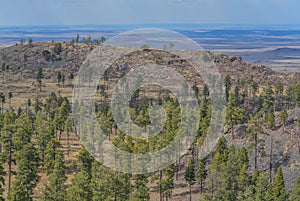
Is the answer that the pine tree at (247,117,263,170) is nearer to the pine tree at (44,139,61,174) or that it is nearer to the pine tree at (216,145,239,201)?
the pine tree at (216,145,239,201)

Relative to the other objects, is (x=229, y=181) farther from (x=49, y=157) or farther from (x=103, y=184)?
(x=49, y=157)

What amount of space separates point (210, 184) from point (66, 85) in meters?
124

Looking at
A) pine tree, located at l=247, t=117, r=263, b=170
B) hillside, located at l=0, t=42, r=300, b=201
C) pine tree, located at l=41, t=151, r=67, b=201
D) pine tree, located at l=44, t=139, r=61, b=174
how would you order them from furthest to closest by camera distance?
pine tree, located at l=247, t=117, r=263, b=170, hillside, located at l=0, t=42, r=300, b=201, pine tree, located at l=44, t=139, r=61, b=174, pine tree, located at l=41, t=151, r=67, b=201

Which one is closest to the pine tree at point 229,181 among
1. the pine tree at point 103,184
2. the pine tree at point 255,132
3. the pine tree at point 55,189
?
the pine tree at point 103,184

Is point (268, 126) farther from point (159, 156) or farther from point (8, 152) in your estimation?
point (8, 152)

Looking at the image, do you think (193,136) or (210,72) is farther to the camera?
(210,72)

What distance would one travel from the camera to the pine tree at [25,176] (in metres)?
55.5

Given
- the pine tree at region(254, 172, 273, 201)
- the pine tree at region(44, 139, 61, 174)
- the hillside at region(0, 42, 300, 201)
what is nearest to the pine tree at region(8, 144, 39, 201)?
the pine tree at region(44, 139, 61, 174)

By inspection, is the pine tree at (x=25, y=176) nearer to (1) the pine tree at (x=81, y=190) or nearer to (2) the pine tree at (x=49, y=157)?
(2) the pine tree at (x=49, y=157)

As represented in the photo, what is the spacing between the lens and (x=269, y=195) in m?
53.3

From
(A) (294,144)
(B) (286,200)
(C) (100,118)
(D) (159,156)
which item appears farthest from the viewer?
(C) (100,118)

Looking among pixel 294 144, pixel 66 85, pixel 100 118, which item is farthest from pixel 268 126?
pixel 66 85

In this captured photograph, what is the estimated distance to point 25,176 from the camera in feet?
205

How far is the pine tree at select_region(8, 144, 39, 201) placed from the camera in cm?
5550
